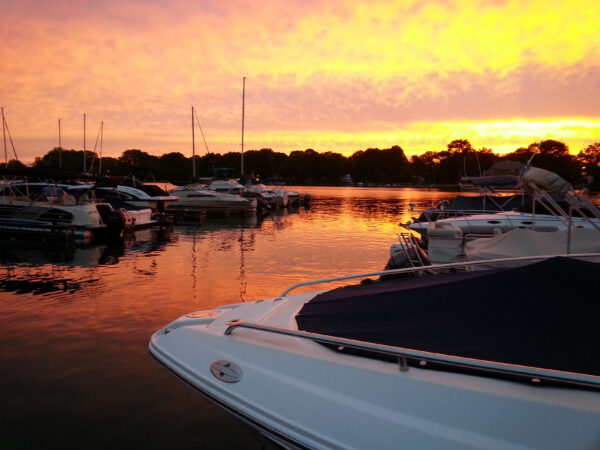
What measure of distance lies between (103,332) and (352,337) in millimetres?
5557

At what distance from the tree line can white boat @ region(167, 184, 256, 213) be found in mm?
59719

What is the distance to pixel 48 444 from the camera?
4.21m

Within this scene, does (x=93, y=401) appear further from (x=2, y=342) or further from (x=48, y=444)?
(x=2, y=342)

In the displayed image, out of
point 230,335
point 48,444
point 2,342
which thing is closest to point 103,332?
point 2,342

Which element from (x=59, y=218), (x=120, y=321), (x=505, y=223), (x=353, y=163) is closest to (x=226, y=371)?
(x=120, y=321)

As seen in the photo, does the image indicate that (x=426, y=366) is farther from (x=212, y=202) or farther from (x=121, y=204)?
(x=212, y=202)

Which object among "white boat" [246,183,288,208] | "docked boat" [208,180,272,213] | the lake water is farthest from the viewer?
"white boat" [246,183,288,208]

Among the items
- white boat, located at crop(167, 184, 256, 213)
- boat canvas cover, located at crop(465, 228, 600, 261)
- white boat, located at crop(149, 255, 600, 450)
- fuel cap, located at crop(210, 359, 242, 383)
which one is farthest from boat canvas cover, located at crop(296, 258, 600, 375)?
white boat, located at crop(167, 184, 256, 213)

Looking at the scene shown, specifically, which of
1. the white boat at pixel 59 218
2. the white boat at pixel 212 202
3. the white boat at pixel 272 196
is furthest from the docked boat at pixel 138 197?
the white boat at pixel 272 196

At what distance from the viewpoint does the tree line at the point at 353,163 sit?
9762 cm

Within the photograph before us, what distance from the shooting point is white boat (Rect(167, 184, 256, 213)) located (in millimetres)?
30750

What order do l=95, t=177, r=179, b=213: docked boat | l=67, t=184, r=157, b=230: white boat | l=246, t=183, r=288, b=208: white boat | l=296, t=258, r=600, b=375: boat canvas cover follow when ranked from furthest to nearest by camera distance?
l=246, t=183, r=288, b=208: white boat → l=95, t=177, r=179, b=213: docked boat → l=67, t=184, r=157, b=230: white boat → l=296, t=258, r=600, b=375: boat canvas cover

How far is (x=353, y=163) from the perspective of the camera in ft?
503

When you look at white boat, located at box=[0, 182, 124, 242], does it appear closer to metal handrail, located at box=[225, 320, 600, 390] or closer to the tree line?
metal handrail, located at box=[225, 320, 600, 390]
